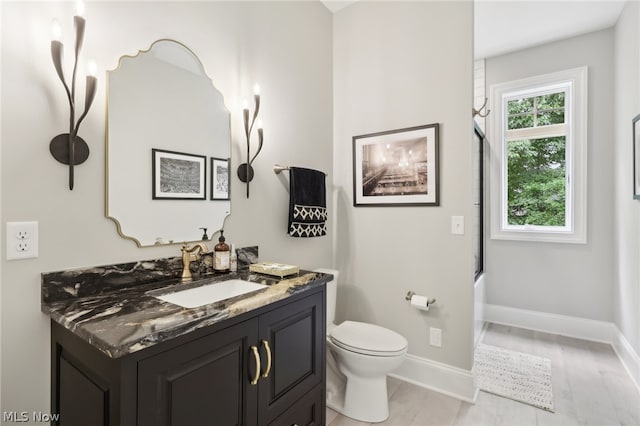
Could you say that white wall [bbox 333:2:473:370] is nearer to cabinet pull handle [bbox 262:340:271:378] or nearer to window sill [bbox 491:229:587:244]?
cabinet pull handle [bbox 262:340:271:378]

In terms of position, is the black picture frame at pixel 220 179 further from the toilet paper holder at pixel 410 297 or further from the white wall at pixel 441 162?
the toilet paper holder at pixel 410 297

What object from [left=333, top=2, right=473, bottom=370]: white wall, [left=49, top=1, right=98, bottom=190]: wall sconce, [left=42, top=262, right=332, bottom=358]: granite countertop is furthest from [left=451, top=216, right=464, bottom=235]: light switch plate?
[left=49, top=1, right=98, bottom=190]: wall sconce

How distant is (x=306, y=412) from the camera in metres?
1.48

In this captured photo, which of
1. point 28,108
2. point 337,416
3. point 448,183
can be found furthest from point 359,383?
point 28,108

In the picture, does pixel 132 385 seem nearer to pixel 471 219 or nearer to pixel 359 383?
pixel 359 383

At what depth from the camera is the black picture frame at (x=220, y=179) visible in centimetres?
166

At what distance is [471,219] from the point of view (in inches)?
80.7

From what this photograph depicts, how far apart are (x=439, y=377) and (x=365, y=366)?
70cm

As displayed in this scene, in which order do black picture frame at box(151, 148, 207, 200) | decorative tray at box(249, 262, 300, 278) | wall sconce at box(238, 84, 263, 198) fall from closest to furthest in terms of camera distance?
black picture frame at box(151, 148, 207, 200) → decorative tray at box(249, 262, 300, 278) → wall sconce at box(238, 84, 263, 198)

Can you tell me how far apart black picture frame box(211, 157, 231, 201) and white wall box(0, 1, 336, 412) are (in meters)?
0.07

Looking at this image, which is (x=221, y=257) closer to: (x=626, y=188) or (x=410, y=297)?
(x=410, y=297)

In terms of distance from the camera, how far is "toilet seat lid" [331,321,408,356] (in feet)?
5.77

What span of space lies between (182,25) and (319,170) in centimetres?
126

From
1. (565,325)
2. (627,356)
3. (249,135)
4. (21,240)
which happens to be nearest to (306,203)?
(249,135)
